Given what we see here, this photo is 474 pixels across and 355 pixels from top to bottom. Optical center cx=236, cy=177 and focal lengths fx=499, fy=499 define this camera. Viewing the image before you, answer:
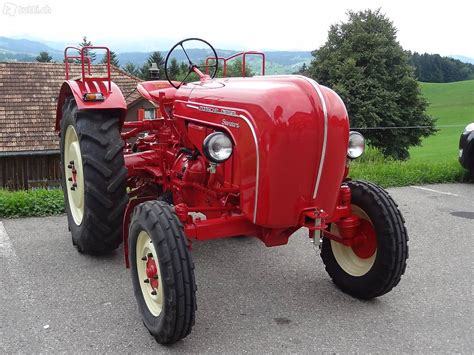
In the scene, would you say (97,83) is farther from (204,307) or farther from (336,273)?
(336,273)

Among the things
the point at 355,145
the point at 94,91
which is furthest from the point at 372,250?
the point at 94,91

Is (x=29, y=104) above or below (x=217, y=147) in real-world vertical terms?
below

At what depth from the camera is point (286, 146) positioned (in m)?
2.74

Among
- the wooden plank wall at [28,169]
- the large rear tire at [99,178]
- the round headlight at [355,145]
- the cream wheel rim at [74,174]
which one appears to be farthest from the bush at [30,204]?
the wooden plank wall at [28,169]

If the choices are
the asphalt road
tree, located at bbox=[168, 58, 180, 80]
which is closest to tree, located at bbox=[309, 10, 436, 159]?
tree, located at bbox=[168, 58, 180, 80]

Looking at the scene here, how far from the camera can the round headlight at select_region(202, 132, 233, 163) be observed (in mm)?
2848

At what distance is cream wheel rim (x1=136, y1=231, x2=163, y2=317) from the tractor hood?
0.63 metres

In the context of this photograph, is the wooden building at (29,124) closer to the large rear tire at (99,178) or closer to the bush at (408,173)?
the bush at (408,173)

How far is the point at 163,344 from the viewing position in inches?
116

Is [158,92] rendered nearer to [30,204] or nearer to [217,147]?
[217,147]

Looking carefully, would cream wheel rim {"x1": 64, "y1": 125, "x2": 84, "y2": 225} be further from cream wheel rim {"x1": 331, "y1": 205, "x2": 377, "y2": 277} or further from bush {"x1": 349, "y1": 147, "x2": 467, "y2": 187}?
bush {"x1": 349, "y1": 147, "x2": 467, "y2": 187}

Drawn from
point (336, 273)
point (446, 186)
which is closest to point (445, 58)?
point (446, 186)

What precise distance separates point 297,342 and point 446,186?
5733 millimetres

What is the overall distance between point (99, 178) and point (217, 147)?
148 centimetres
